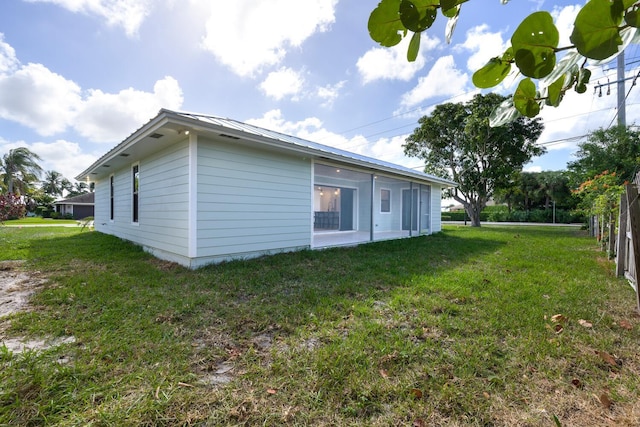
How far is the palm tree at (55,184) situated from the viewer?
45.2 metres

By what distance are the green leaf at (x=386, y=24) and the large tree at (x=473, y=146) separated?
52.2 feet

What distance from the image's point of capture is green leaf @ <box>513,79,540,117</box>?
0.61 meters

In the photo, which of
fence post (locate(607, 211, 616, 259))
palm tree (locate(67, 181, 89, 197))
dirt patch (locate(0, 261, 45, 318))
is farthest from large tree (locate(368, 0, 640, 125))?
palm tree (locate(67, 181, 89, 197))

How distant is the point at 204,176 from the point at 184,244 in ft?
4.25

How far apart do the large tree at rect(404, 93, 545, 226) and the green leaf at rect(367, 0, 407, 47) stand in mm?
15918

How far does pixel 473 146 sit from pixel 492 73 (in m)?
17.0

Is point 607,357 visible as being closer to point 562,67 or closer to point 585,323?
point 585,323

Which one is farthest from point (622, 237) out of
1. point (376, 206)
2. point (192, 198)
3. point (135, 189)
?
point (135, 189)

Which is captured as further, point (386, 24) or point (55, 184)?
point (55, 184)

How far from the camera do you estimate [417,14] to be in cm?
48

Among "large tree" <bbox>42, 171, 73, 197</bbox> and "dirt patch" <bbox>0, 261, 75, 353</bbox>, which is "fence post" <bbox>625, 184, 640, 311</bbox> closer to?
"dirt patch" <bbox>0, 261, 75, 353</bbox>

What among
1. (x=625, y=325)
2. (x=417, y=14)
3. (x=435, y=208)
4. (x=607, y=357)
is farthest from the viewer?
(x=435, y=208)

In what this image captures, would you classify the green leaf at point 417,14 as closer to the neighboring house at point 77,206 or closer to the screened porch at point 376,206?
the screened porch at point 376,206

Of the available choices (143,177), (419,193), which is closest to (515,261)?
(419,193)
